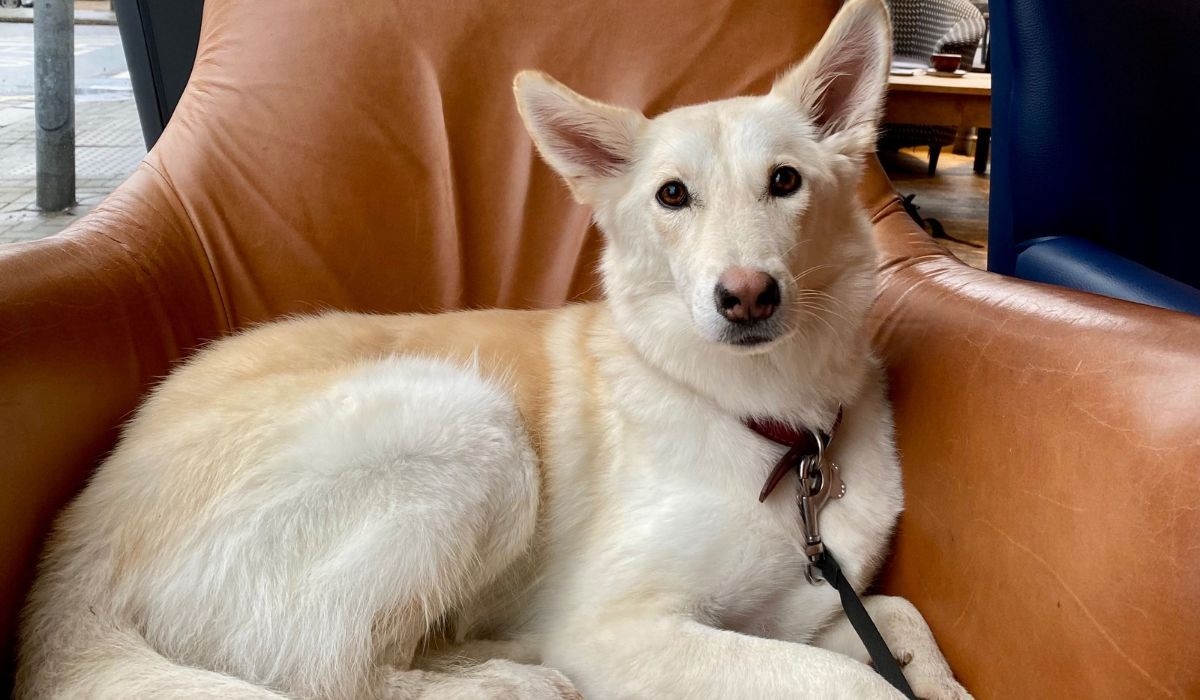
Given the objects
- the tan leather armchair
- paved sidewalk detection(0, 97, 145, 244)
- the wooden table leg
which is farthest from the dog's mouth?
the wooden table leg

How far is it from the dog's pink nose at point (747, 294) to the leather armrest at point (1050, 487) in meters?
0.35

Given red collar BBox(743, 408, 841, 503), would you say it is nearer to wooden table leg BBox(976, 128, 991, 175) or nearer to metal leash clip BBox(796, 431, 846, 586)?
metal leash clip BBox(796, 431, 846, 586)

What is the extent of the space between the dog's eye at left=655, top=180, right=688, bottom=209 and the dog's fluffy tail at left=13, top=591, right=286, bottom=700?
941 mm

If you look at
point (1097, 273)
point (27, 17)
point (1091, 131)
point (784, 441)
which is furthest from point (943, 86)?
point (27, 17)

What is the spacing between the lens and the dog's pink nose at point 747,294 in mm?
1165

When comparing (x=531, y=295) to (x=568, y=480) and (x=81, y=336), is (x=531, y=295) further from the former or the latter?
(x=81, y=336)

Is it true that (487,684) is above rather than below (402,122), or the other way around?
below

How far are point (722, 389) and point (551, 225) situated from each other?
75 cm

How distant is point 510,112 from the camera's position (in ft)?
6.35

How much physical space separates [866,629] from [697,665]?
0.85 ft

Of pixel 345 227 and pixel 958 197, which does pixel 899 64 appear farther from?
pixel 345 227

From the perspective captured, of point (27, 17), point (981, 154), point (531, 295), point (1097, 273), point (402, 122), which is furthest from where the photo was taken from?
point (981, 154)

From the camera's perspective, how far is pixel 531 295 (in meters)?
2.02

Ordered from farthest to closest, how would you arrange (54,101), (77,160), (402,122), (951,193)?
(951,193)
(77,160)
(54,101)
(402,122)
